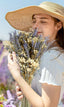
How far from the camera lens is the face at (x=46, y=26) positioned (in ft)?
6.39

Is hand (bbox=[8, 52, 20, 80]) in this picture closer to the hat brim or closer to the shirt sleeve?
the shirt sleeve

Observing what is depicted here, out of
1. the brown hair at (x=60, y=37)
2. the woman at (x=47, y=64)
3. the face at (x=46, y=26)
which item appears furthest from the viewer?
the brown hair at (x=60, y=37)

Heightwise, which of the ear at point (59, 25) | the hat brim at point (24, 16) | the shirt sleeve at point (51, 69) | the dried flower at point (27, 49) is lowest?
the shirt sleeve at point (51, 69)

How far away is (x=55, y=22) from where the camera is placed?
207 centimetres

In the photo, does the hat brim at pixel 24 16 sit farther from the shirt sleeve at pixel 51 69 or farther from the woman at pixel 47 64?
the shirt sleeve at pixel 51 69

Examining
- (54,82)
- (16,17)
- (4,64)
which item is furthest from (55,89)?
(4,64)

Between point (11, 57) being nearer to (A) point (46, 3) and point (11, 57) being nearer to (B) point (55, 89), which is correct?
(B) point (55, 89)

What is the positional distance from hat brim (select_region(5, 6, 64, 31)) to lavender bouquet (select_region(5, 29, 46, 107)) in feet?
0.89

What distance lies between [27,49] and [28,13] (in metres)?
0.60

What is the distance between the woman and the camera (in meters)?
1.67

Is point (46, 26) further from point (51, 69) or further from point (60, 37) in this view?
point (51, 69)

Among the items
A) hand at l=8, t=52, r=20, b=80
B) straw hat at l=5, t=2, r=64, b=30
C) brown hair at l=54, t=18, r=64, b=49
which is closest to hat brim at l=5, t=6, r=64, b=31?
straw hat at l=5, t=2, r=64, b=30

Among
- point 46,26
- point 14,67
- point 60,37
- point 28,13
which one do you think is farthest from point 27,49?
point 28,13

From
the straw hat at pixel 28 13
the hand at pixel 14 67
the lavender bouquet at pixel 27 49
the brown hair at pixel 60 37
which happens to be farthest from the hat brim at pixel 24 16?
the hand at pixel 14 67
